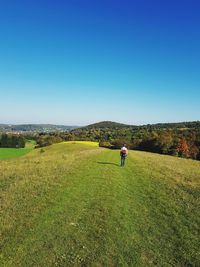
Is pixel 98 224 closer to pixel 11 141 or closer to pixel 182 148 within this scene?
pixel 182 148

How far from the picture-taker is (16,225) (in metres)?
13.2

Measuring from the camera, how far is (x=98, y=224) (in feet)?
44.7

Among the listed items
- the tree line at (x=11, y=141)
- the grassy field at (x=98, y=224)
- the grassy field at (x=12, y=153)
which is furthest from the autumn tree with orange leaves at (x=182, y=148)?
the tree line at (x=11, y=141)

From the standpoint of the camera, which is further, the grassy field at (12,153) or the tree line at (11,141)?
the tree line at (11,141)

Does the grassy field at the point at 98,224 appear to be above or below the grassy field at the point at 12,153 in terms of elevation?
above

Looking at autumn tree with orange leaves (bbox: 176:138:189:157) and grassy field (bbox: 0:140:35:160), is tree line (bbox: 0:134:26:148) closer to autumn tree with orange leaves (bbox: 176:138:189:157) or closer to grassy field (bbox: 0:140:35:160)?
grassy field (bbox: 0:140:35:160)

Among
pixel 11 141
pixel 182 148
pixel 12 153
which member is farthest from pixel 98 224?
pixel 11 141

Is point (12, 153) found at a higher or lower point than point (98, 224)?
lower

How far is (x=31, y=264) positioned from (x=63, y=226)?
3.40 metres

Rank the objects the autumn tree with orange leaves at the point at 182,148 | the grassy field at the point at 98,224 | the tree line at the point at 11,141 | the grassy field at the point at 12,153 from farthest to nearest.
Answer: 1. the tree line at the point at 11,141
2. the grassy field at the point at 12,153
3. the autumn tree with orange leaves at the point at 182,148
4. the grassy field at the point at 98,224

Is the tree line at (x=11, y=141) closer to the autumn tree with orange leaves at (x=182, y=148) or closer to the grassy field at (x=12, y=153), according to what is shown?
the grassy field at (x=12, y=153)

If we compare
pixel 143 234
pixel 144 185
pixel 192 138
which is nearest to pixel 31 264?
pixel 143 234

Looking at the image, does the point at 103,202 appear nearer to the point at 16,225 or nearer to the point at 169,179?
the point at 16,225

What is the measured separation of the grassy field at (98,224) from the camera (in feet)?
34.2
